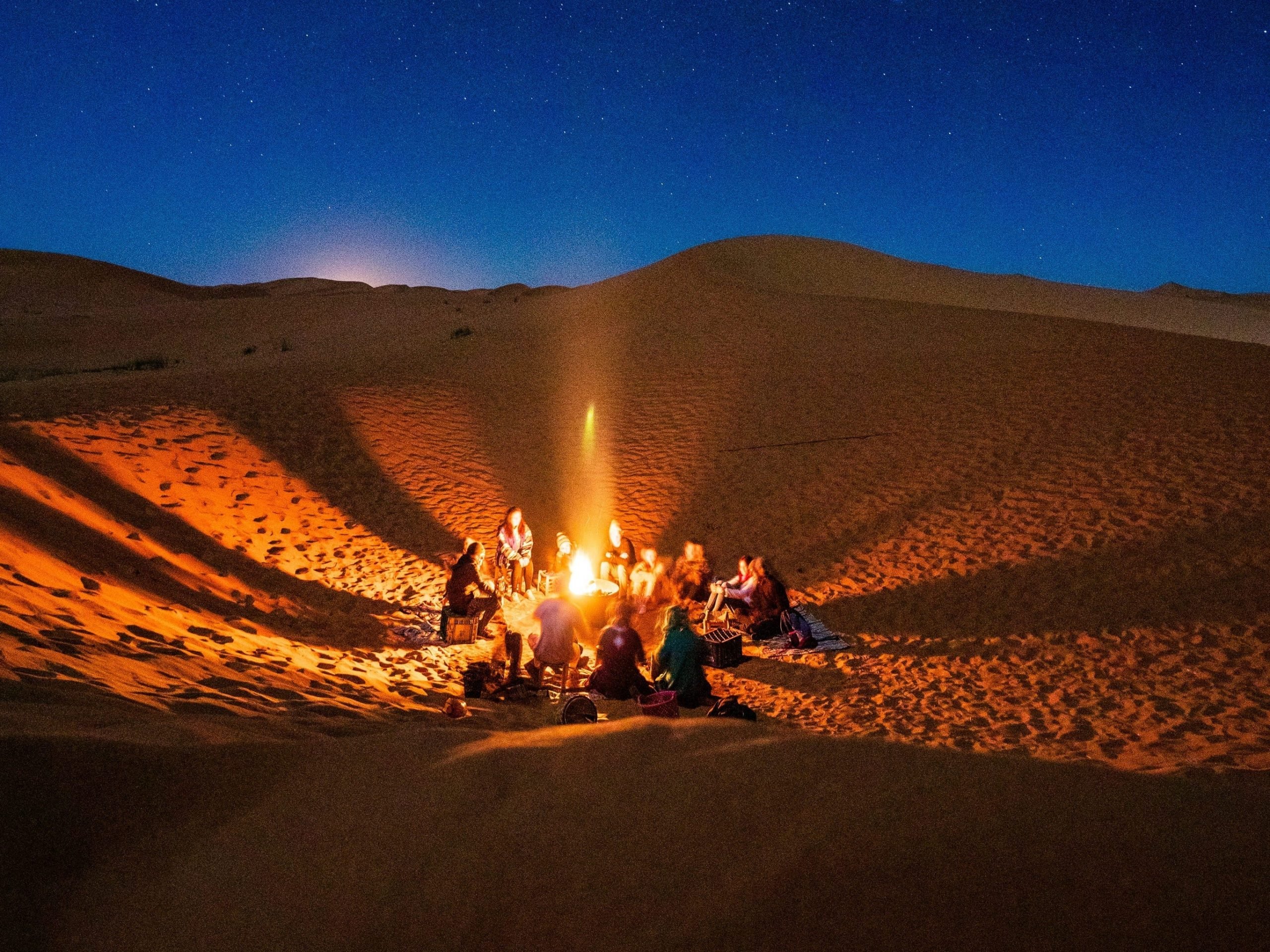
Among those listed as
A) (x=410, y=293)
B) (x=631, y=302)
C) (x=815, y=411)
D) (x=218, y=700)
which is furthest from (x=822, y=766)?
(x=410, y=293)

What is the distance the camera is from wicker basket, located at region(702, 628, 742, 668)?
7.45m

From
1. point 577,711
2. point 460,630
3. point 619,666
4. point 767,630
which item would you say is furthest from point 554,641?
point 767,630

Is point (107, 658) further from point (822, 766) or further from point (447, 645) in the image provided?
point (822, 766)

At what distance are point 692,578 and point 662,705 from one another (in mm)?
3476

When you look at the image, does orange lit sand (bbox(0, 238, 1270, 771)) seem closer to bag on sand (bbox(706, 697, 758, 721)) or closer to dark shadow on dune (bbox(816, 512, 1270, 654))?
dark shadow on dune (bbox(816, 512, 1270, 654))

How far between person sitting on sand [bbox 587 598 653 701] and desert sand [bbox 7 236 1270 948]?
0.36 m

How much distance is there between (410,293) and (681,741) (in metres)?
54.8

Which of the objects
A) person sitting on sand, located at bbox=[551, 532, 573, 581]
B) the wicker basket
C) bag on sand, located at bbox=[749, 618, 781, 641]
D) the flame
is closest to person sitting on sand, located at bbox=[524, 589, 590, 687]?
the wicker basket

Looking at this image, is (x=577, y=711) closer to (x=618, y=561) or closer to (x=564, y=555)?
(x=618, y=561)

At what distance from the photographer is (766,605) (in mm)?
7879

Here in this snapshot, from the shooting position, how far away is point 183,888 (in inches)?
91.9

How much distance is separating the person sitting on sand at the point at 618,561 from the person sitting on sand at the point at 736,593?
1098 millimetres

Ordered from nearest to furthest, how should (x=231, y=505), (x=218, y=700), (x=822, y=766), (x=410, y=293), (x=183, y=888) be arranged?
(x=183, y=888)
(x=822, y=766)
(x=218, y=700)
(x=231, y=505)
(x=410, y=293)

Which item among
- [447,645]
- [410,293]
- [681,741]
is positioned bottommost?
[447,645]
